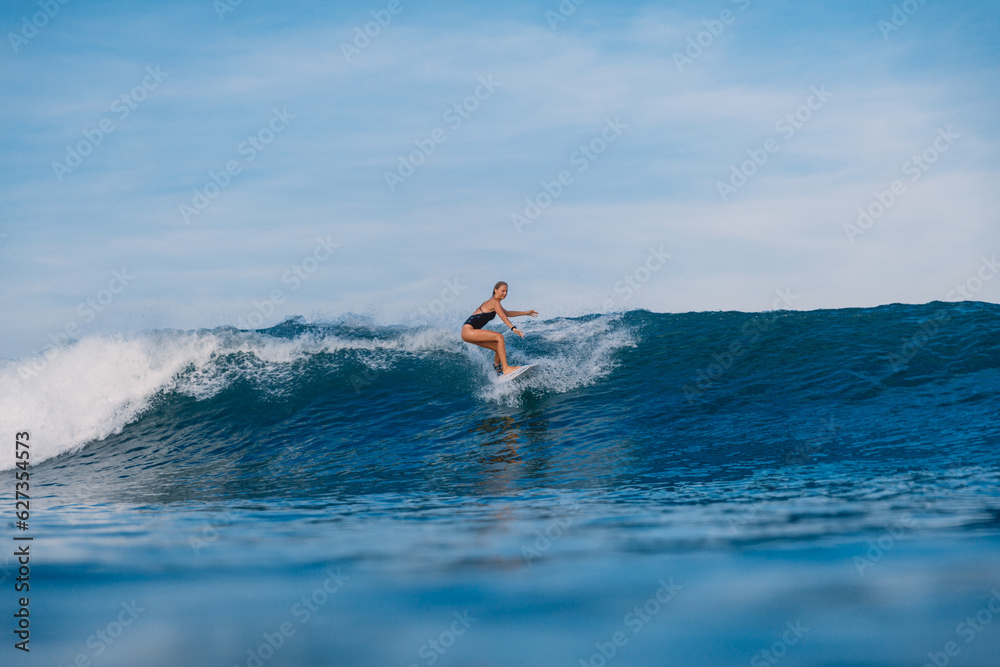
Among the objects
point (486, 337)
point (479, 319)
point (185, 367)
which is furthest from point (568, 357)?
point (185, 367)

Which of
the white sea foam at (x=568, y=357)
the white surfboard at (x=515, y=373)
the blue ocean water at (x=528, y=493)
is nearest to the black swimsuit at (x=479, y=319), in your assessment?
the white surfboard at (x=515, y=373)

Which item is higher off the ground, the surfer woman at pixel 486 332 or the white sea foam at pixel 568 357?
the surfer woman at pixel 486 332

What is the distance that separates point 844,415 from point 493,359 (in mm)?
6387

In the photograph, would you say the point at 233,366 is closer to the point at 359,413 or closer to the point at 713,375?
the point at 359,413

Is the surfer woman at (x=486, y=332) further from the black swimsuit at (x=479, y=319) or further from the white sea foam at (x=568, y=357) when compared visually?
the white sea foam at (x=568, y=357)

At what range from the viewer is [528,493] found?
6598 millimetres

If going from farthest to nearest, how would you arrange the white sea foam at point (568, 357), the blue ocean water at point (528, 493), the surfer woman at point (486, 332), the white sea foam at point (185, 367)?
the white sea foam at point (185, 367) → the white sea foam at point (568, 357) → the surfer woman at point (486, 332) → the blue ocean water at point (528, 493)

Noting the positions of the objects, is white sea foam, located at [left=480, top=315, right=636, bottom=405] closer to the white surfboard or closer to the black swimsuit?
the white surfboard

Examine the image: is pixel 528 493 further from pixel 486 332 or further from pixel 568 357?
pixel 568 357

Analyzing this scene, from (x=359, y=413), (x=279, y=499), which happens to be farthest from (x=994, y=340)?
(x=279, y=499)

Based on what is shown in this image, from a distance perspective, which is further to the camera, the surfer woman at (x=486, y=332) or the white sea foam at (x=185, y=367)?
the white sea foam at (x=185, y=367)

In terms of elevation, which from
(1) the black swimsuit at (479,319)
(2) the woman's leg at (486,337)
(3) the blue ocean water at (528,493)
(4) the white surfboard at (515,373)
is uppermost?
(1) the black swimsuit at (479,319)

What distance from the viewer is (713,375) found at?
12.4 m

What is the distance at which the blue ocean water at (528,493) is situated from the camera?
2900mm
